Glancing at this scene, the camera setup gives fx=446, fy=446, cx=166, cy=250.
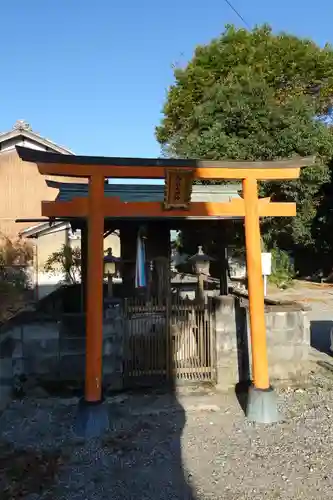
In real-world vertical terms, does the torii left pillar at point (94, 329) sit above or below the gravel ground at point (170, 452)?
above

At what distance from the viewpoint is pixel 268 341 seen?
284 inches

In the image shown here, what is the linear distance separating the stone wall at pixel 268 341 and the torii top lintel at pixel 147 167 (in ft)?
7.33

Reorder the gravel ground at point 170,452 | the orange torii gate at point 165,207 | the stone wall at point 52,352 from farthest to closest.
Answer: the stone wall at point 52,352
the orange torii gate at point 165,207
the gravel ground at point 170,452

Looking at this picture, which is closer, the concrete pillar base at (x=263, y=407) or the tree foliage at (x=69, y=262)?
the concrete pillar base at (x=263, y=407)

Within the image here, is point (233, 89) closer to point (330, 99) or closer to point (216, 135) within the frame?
point (216, 135)

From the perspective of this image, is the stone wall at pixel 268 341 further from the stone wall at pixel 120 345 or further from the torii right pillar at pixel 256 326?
the torii right pillar at pixel 256 326

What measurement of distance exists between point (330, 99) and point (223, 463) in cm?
2442

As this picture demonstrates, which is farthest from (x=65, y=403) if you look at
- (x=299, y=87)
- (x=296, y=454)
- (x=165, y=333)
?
(x=299, y=87)

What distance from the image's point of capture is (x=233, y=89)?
1858 centimetres

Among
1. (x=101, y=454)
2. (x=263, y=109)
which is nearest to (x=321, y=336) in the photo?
(x=101, y=454)

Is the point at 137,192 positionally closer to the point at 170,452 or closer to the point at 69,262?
the point at 170,452

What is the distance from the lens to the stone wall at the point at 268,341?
23.1 feet

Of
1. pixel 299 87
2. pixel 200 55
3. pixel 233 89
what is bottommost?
pixel 233 89

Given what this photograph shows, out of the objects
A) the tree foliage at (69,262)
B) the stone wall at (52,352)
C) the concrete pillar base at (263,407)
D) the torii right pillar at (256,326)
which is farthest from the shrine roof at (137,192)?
the tree foliage at (69,262)
